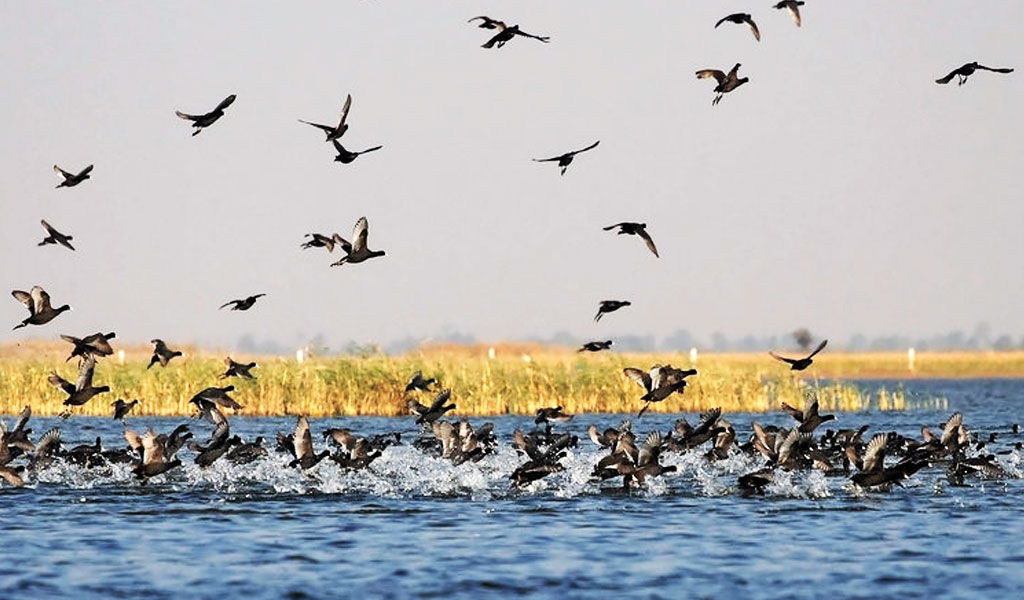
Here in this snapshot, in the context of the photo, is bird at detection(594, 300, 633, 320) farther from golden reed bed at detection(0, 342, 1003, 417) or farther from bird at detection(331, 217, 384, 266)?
golden reed bed at detection(0, 342, 1003, 417)

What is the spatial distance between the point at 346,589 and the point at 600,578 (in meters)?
2.76

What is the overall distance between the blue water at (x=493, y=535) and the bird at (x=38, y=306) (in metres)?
2.78

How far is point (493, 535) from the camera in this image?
71.6 ft

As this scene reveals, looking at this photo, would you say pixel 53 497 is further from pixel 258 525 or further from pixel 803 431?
pixel 803 431

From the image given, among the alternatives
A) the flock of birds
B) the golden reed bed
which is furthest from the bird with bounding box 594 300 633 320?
the golden reed bed

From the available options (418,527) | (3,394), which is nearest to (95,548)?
(418,527)

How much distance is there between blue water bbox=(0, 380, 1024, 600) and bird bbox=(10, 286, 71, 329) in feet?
9.13

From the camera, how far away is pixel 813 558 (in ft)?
64.4

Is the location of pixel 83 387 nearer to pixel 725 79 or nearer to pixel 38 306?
pixel 38 306

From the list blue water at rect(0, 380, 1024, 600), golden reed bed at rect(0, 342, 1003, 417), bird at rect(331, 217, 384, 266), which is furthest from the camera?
golden reed bed at rect(0, 342, 1003, 417)

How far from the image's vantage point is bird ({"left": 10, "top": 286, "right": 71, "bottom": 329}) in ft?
84.0

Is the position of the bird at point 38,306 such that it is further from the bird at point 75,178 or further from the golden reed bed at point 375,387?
the golden reed bed at point 375,387

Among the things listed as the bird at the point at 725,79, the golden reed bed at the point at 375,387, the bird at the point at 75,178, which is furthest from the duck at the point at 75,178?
the golden reed bed at the point at 375,387

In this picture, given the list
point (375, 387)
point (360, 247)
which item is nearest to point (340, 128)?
point (360, 247)
